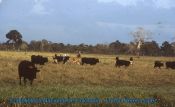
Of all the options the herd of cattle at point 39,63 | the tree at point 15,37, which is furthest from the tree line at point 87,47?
the herd of cattle at point 39,63

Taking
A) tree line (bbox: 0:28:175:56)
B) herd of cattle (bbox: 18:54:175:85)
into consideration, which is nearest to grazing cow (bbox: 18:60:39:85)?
herd of cattle (bbox: 18:54:175:85)

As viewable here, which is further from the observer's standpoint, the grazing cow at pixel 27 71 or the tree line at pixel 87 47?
the tree line at pixel 87 47

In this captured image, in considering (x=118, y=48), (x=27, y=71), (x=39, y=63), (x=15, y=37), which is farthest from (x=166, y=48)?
(x=27, y=71)

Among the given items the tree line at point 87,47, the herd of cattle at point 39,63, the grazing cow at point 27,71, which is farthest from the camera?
the tree line at point 87,47

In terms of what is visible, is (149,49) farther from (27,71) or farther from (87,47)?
(27,71)

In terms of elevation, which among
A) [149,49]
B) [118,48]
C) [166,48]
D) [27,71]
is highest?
[166,48]

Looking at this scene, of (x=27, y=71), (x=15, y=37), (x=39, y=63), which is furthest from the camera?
(x=15, y=37)

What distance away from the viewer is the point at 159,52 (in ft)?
433

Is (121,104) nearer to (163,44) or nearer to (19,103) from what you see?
(19,103)

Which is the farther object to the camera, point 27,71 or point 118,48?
point 118,48

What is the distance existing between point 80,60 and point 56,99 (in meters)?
40.6

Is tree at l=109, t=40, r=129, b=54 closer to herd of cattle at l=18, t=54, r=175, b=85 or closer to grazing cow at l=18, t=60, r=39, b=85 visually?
herd of cattle at l=18, t=54, r=175, b=85

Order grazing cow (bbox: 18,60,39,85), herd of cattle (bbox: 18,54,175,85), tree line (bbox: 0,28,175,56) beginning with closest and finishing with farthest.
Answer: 1. grazing cow (bbox: 18,60,39,85)
2. herd of cattle (bbox: 18,54,175,85)
3. tree line (bbox: 0,28,175,56)

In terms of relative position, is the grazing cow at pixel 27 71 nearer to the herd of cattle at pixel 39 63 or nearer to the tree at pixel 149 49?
the herd of cattle at pixel 39 63
